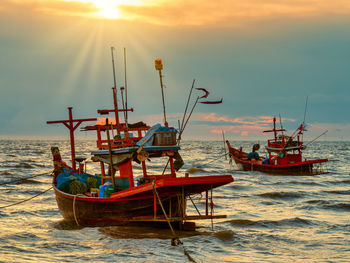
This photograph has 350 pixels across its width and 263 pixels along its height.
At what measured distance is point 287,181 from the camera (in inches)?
1558

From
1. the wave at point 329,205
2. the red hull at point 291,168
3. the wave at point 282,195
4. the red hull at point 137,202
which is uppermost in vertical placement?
the red hull at point 137,202

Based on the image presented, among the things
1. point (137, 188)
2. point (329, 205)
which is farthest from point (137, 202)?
point (329, 205)

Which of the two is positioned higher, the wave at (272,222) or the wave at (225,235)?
the wave at (225,235)

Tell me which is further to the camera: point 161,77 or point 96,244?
point 161,77

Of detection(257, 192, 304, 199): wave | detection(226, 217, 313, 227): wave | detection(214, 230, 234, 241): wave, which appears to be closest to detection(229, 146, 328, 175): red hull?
detection(257, 192, 304, 199): wave

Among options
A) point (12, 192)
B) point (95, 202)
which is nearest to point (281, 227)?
point (95, 202)

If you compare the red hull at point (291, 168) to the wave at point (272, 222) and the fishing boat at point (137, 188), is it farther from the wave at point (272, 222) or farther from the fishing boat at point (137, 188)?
the fishing boat at point (137, 188)

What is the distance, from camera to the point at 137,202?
15664 mm

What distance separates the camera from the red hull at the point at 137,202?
14.5 metres

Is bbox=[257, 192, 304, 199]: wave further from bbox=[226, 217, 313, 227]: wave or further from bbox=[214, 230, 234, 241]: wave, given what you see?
bbox=[214, 230, 234, 241]: wave

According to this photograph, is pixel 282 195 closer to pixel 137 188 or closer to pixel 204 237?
pixel 204 237

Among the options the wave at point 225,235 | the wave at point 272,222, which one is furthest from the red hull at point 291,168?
the wave at point 225,235

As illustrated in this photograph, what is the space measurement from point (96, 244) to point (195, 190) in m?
3.77

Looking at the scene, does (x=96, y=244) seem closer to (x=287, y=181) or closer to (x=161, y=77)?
(x=161, y=77)
